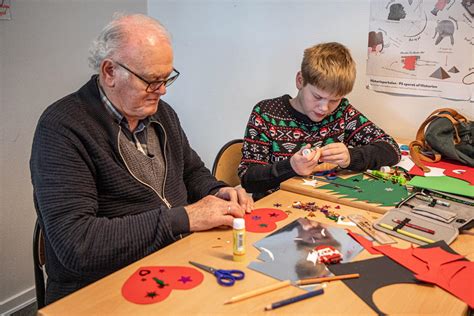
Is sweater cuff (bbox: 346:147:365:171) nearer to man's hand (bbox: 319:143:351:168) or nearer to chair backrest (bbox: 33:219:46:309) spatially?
man's hand (bbox: 319:143:351:168)

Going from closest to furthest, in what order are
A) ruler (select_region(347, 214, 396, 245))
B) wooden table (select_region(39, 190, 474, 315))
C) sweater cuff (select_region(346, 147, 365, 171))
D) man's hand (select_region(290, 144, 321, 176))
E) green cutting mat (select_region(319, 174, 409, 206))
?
wooden table (select_region(39, 190, 474, 315)), ruler (select_region(347, 214, 396, 245)), green cutting mat (select_region(319, 174, 409, 206)), man's hand (select_region(290, 144, 321, 176)), sweater cuff (select_region(346, 147, 365, 171))

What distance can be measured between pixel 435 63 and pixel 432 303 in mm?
1466

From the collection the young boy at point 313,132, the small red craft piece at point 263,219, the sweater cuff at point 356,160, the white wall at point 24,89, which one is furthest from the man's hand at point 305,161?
the white wall at point 24,89

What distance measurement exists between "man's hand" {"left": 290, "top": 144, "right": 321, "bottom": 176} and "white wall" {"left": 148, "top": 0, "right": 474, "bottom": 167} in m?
0.80

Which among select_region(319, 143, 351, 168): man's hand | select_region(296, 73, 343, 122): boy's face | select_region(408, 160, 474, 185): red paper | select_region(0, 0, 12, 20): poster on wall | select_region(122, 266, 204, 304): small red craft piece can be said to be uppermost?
select_region(0, 0, 12, 20): poster on wall

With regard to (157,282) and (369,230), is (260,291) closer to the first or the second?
(157,282)

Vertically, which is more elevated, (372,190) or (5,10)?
(5,10)

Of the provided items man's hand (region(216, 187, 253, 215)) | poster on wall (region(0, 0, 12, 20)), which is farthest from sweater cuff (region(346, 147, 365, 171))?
poster on wall (region(0, 0, 12, 20))

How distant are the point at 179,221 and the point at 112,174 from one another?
0.25 m

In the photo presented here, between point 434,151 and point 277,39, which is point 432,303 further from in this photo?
point 277,39

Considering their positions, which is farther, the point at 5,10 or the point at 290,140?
the point at 5,10

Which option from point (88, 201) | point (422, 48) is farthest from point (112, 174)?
point (422, 48)

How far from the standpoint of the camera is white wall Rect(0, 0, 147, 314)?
210cm

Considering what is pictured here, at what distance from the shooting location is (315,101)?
1788 millimetres
